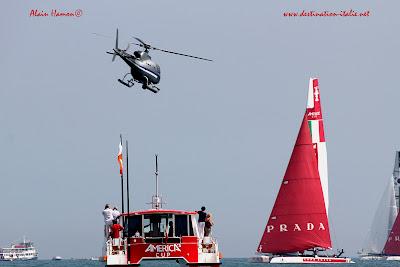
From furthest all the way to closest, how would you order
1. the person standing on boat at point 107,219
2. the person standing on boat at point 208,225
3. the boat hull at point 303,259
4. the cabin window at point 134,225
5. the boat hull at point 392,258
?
the boat hull at point 392,258 → the boat hull at point 303,259 → the person standing on boat at point 107,219 → the cabin window at point 134,225 → the person standing on boat at point 208,225

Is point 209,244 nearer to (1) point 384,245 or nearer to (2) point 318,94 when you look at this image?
(2) point 318,94

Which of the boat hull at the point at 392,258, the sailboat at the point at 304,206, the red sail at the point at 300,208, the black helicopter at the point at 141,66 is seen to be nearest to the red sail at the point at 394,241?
the boat hull at the point at 392,258

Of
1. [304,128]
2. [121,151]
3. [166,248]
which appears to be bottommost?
[166,248]

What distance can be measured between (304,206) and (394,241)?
4836cm

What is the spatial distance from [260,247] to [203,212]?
5084 cm

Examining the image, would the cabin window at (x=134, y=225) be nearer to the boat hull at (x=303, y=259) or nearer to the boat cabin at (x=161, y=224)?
the boat cabin at (x=161, y=224)

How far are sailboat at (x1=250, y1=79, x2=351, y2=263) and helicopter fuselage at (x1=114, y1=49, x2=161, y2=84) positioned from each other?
39718 mm

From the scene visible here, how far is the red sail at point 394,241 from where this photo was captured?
144762 mm

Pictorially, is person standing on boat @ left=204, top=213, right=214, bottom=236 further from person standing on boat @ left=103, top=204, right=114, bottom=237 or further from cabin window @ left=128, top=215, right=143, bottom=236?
person standing on boat @ left=103, top=204, right=114, bottom=237

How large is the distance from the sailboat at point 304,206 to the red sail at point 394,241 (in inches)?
1616

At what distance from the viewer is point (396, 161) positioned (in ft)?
500

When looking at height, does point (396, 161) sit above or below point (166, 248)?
above

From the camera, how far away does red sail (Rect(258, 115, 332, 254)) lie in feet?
328

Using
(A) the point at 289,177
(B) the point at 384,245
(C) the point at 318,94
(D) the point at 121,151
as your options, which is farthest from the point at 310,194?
(B) the point at 384,245
